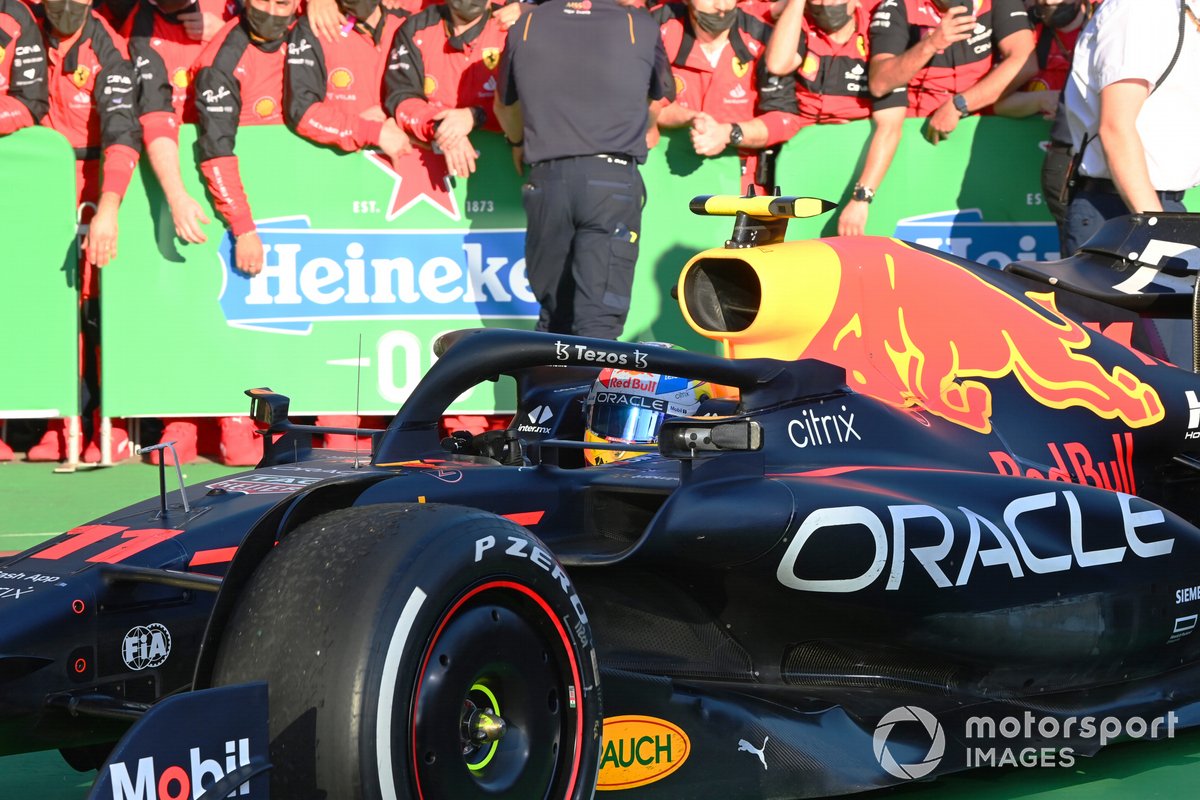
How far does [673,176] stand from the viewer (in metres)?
8.89

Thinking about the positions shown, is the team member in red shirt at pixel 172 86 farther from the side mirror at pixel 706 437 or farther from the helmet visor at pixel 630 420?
the side mirror at pixel 706 437

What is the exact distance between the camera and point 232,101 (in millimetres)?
8383

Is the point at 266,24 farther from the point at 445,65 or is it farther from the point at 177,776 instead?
the point at 177,776

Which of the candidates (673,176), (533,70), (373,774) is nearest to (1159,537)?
(373,774)

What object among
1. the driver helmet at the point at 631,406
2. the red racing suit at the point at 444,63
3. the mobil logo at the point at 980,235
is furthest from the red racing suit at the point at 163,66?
the driver helmet at the point at 631,406

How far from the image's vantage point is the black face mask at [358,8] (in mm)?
8789

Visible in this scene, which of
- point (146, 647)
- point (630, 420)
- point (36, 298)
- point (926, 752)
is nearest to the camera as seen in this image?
point (146, 647)

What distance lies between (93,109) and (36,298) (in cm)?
113

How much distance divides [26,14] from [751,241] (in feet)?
17.3

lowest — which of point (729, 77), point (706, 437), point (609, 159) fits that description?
point (706, 437)

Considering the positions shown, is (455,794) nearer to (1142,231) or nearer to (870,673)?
(870,673)

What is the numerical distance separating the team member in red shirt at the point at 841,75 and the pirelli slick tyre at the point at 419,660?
6270mm

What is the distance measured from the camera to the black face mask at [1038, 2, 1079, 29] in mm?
8680

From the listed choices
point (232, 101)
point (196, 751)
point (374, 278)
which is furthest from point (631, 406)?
point (232, 101)
